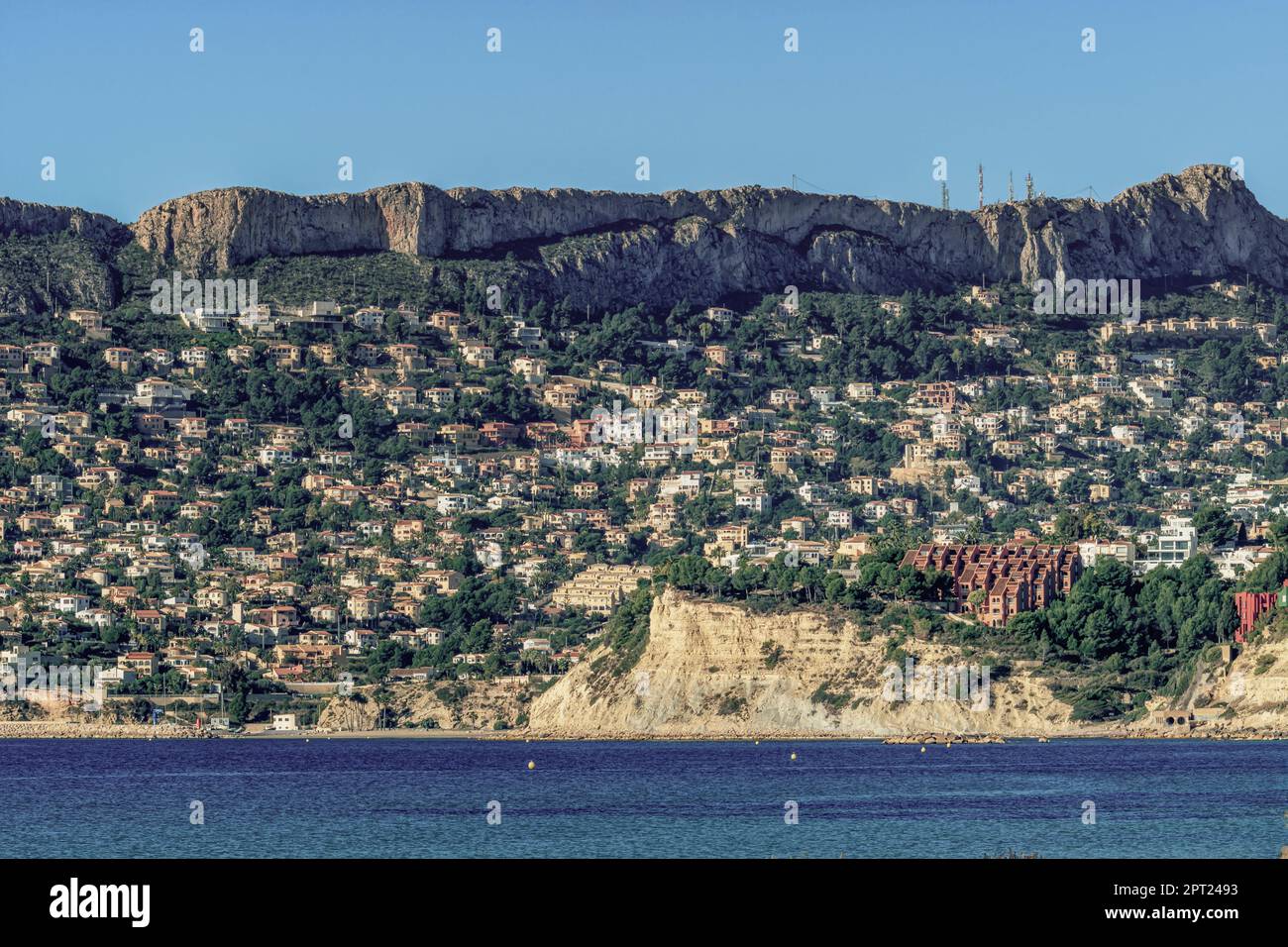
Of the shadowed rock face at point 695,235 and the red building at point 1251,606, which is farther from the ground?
the shadowed rock face at point 695,235

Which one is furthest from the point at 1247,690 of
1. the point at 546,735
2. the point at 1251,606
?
the point at 546,735

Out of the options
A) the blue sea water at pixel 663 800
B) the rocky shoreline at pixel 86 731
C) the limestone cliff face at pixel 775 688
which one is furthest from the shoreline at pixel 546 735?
the blue sea water at pixel 663 800

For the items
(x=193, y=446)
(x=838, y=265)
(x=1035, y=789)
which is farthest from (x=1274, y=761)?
(x=838, y=265)

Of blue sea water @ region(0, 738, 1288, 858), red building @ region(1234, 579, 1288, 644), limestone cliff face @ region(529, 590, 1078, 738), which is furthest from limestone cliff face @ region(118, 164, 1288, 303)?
red building @ region(1234, 579, 1288, 644)

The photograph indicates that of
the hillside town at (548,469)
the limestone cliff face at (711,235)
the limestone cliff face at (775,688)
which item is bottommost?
the limestone cliff face at (775,688)

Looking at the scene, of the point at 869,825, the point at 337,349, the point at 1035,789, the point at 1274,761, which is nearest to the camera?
the point at 869,825

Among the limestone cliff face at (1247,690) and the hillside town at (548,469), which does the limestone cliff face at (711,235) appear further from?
the limestone cliff face at (1247,690)
